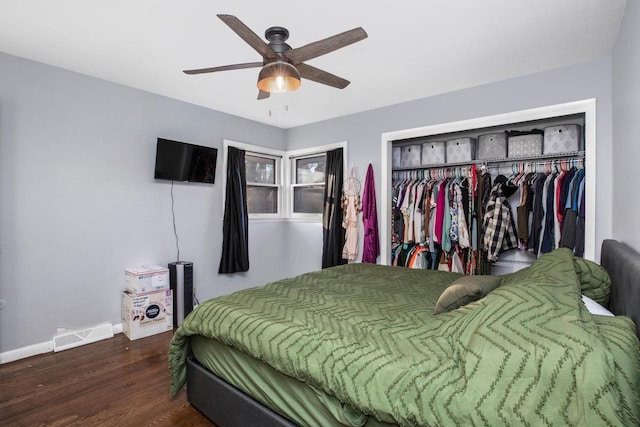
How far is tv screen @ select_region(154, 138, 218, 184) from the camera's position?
10.9 ft

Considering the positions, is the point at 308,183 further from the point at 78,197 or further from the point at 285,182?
the point at 78,197

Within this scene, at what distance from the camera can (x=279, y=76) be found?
179 cm

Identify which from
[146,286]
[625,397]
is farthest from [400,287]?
[146,286]

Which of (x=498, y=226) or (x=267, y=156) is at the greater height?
(x=267, y=156)

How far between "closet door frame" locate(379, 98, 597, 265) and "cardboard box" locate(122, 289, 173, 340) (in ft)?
7.54

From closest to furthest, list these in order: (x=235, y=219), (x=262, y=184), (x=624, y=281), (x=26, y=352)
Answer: (x=624, y=281)
(x=26, y=352)
(x=235, y=219)
(x=262, y=184)

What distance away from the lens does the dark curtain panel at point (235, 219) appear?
4000 mm

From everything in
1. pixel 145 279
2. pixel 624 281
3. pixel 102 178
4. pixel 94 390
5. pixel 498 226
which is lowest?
pixel 94 390

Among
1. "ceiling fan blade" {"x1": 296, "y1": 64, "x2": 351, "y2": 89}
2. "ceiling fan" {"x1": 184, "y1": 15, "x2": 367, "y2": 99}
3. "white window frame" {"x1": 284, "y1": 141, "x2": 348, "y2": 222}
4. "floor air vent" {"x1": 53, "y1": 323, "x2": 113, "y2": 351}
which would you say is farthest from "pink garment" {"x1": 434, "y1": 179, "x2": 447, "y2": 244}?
"floor air vent" {"x1": 53, "y1": 323, "x2": 113, "y2": 351}

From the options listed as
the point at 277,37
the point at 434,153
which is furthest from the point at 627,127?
the point at 277,37

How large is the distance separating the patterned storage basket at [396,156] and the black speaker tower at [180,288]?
8.65ft

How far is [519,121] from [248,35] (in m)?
2.47

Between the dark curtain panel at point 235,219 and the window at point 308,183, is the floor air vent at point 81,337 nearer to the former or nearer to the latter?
the dark curtain panel at point 235,219

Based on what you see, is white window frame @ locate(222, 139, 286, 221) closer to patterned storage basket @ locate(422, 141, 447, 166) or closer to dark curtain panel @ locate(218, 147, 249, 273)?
dark curtain panel @ locate(218, 147, 249, 273)
